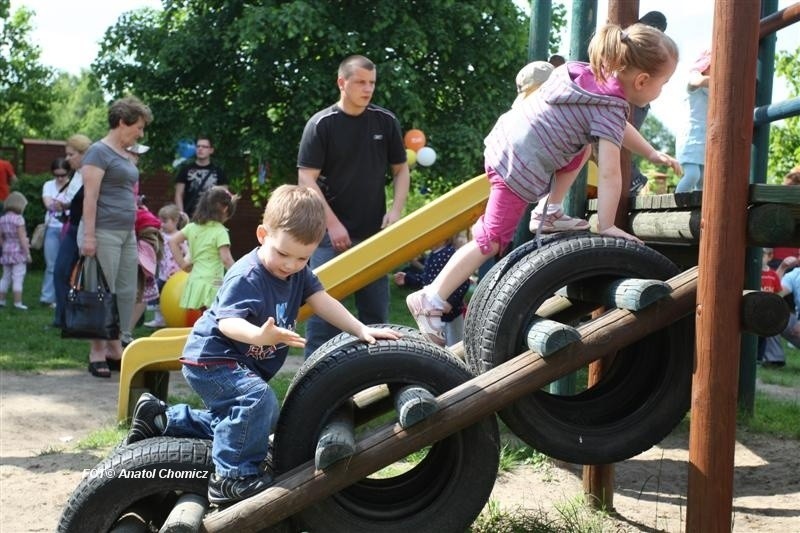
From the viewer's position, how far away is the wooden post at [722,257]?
2969mm

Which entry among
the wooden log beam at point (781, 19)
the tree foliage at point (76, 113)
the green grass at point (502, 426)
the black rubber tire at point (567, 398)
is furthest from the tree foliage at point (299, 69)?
the tree foliage at point (76, 113)

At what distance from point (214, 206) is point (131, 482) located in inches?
187

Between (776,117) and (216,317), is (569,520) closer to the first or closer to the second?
(216,317)

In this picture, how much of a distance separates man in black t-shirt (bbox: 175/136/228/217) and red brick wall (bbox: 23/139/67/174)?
2228cm

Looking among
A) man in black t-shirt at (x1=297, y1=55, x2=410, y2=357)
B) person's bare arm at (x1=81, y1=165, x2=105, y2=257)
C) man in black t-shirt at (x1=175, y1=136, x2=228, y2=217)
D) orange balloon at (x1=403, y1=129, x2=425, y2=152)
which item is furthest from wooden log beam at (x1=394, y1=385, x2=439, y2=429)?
orange balloon at (x1=403, y1=129, x2=425, y2=152)

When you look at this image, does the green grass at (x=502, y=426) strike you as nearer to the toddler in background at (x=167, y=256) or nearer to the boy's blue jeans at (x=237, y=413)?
the toddler in background at (x=167, y=256)

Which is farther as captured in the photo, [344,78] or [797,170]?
[797,170]

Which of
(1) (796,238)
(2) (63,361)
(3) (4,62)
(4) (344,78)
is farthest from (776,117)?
(3) (4,62)

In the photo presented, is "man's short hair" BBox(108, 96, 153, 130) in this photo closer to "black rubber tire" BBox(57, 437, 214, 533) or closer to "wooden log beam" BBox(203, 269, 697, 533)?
"black rubber tire" BBox(57, 437, 214, 533)

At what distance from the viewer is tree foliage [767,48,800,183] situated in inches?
460

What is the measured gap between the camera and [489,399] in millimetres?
3023

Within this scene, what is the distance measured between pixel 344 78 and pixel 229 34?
438 inches

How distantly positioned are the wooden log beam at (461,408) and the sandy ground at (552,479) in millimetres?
1093

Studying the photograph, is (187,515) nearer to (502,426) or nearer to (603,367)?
(603,367)
